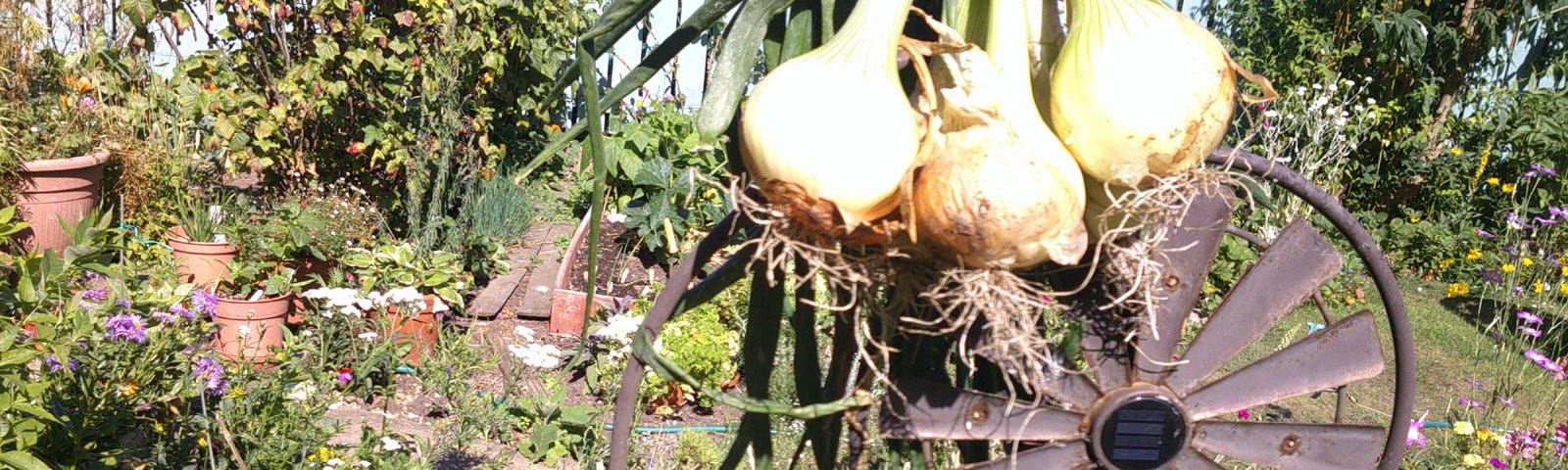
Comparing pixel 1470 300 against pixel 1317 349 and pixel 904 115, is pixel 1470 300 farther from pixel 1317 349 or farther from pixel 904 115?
pixel 904 115

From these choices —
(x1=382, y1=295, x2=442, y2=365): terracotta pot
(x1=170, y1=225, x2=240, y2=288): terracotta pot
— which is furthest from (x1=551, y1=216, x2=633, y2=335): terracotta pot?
(x1=170, y1=225, x2=240, y2=288): terracotta pot

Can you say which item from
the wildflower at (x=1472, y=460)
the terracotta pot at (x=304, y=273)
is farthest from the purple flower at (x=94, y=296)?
the wildflower at (x=1472, y=460)

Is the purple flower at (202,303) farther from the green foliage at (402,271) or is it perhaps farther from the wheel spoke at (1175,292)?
the wheel spoke at (1175,292)

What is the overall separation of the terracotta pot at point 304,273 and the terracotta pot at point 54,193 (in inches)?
32.9

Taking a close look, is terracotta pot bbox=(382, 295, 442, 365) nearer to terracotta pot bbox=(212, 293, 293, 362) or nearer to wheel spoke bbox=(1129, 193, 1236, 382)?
terracotta pot bbox=(212, 293, 293, 362)

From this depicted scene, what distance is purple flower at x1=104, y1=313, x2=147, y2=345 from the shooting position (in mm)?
2203

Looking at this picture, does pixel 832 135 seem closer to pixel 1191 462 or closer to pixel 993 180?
pixel 993 180

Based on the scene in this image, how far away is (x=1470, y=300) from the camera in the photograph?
17.5 feet

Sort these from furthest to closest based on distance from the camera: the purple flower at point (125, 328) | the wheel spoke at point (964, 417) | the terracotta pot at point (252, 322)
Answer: the terracotta pot at point (252, 322) → the purple flower at point (125, 328) → the wheel spoke at point (964, 417)

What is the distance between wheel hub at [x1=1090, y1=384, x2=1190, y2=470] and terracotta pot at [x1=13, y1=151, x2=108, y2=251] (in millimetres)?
3751

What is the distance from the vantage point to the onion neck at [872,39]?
79 cm

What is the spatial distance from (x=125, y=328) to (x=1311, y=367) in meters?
2.19

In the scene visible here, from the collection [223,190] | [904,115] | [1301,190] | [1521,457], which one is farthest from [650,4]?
[223,190]

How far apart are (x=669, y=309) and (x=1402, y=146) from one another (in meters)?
5.96
